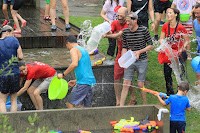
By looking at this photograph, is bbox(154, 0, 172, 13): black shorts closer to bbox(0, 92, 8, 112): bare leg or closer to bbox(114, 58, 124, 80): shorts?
bbox(114, 58, 124, 80): shorts

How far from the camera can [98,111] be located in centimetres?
607

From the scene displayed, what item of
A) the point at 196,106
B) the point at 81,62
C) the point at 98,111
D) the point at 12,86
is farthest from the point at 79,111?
the point at 196,106

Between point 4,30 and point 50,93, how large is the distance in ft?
4.37

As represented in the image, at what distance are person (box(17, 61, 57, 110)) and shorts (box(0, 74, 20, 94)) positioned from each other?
34 centimetres

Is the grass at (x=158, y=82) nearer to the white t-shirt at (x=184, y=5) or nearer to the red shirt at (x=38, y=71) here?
the white t-shirt at (x=184, y=5)

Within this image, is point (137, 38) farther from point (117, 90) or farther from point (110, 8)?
point (110, 8)

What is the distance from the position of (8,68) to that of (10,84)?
370 mm

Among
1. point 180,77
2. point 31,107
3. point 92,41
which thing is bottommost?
point 31,107

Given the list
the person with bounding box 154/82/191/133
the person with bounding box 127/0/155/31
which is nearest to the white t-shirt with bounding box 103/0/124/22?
the person with bounding box 127/0/155/31

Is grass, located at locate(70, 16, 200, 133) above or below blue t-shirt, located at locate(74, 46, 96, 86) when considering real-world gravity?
below

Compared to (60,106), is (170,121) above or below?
above

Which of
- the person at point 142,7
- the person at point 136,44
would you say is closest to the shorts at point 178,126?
the person at point 136,44

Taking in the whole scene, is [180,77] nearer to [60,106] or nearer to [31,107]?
[60,106]

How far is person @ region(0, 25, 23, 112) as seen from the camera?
6.33m
